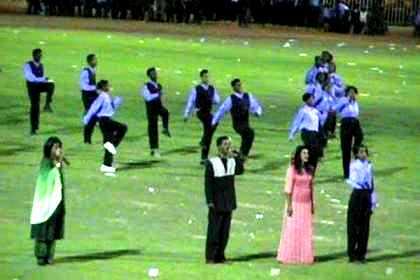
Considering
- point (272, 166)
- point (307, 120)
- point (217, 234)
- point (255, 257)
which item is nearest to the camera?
point (217, 234)

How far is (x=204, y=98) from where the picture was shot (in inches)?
1252

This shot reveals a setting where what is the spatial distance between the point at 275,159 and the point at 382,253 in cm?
936

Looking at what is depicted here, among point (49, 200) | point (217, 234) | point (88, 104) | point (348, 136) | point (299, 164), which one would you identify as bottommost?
point (217, 234)

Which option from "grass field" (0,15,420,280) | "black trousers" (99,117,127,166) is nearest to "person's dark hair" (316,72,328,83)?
"grass field" (0,15,420,280)

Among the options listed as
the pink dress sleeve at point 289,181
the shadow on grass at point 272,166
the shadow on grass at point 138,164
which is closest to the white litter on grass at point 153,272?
the pink dress sleeve at point 289,181

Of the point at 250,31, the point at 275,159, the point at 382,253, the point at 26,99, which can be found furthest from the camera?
the point at 250,31

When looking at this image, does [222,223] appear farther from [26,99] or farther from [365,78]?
[365,78]

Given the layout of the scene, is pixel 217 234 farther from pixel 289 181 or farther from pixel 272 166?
pixel 272 166

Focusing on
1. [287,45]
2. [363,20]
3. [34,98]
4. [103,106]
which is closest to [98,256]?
[103,106]

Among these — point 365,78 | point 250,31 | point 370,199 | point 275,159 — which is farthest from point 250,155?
point 250,31

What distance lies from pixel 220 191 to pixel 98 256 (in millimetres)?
2048

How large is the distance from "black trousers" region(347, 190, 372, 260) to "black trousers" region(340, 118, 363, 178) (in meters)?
7.49

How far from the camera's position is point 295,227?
22.4 m

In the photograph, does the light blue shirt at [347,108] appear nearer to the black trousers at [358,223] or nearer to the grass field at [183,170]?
the grass field at [183,170]
